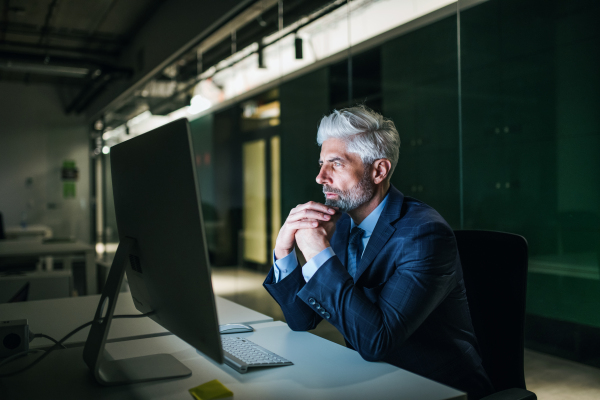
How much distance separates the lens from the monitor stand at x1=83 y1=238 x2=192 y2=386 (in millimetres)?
1025

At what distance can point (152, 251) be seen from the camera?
40.8 inches

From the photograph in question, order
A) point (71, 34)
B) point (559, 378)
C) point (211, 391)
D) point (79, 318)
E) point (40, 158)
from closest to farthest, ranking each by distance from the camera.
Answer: point (211, 391), point (79, 318), point (559, 378), point (71, 34), point (40, 158)

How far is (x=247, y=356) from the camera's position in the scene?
3.78 ft

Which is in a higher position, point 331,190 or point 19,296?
point 331,190

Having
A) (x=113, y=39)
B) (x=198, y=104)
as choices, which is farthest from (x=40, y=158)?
(x=198, y=104)

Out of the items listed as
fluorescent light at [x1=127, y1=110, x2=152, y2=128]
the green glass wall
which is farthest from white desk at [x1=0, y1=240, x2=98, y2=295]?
the green glass wall

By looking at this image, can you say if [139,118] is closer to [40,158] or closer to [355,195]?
[40,158]

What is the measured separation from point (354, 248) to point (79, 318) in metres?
0.99

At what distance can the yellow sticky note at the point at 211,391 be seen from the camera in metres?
0.92

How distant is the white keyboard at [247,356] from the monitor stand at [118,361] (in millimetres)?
108

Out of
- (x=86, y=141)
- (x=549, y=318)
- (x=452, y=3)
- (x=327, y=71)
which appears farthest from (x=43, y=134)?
(x=549, y=318)

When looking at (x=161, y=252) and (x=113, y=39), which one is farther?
(x=113, y=39)

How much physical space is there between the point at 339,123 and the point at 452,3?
1.42 metres

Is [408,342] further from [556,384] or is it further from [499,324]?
[556,384]
